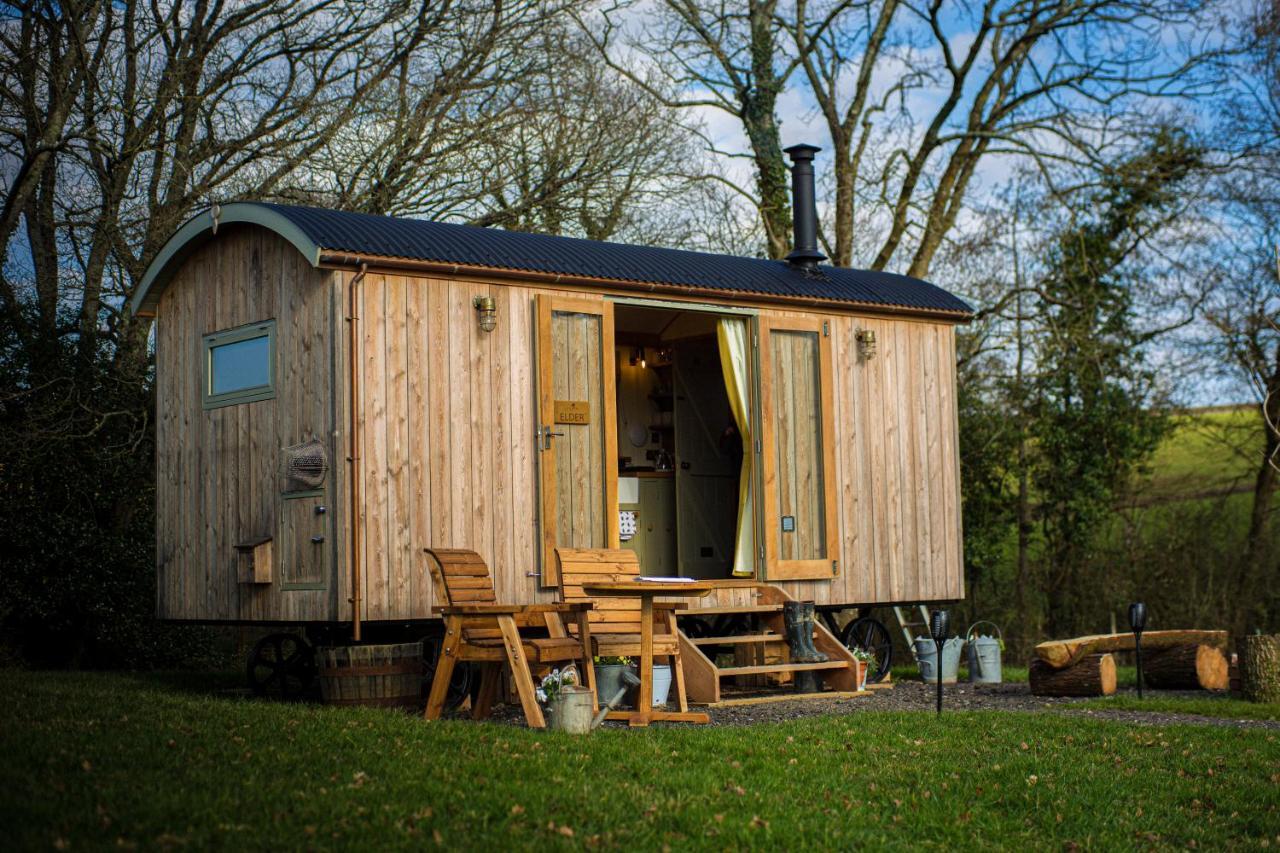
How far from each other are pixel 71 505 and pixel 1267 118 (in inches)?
551

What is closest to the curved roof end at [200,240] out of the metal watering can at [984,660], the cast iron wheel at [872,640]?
the cast iron wheel at [872,640]

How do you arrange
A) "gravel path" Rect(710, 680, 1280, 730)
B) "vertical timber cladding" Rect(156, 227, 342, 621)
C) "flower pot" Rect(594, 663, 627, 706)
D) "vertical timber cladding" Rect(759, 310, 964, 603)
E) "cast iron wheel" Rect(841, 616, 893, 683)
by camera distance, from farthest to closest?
"cast iron wheel" Rect(841, 616, 893, 683), "vertical timber cladding" Rect(759, 310, 964, 603), "vertical timber cladding" Rect(156, 227, 342, 621), "gravel path" Rect(710, 680, 1280, 730), "flower pot" Rect(594, 663, 627, 706)

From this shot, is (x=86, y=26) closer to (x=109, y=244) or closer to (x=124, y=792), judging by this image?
(x=109, y=244)

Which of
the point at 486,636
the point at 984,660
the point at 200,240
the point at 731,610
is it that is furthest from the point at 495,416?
the point at 984,660

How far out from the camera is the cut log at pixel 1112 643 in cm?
1057

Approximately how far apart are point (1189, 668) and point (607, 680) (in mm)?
4718

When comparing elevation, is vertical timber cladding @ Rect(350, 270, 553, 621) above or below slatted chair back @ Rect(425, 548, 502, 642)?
above

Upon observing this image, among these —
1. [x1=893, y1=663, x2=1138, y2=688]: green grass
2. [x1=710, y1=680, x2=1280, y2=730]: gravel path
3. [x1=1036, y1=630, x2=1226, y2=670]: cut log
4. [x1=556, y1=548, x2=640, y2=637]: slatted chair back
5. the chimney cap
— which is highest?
the chimney cap

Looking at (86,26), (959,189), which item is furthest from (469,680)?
(959,189)

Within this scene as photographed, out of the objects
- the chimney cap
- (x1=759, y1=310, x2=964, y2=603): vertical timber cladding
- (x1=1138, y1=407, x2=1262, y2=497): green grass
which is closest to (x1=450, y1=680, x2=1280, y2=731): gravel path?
(x1=759, y1=310, x2=964, y2=603): vertical timber cladding

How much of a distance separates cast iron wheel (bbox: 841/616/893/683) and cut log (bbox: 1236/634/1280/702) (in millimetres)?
2922

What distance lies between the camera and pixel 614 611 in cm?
929

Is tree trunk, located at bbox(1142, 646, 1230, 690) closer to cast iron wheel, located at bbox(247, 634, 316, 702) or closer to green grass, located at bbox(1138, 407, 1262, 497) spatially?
cast iron wheel, located at bbox(247, 634, 316, 702)

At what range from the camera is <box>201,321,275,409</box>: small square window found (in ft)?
31.3
